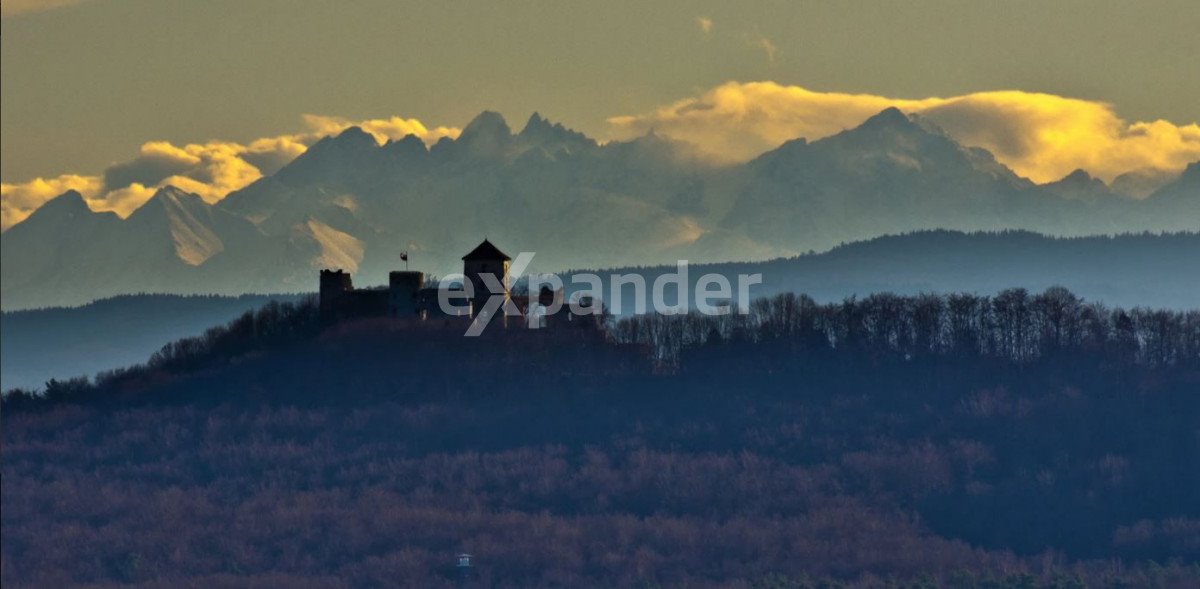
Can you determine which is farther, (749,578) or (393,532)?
(393,532)

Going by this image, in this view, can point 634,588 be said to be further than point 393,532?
No

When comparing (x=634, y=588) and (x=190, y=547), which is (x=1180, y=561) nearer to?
(x=634, y=588)

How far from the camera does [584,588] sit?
18275 centimetres

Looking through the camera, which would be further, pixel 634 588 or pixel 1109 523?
pixel 1109 523

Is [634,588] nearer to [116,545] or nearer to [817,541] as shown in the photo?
[817,541]

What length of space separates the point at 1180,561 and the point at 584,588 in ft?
109

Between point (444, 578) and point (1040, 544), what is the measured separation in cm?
3498

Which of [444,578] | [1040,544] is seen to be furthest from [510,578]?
[1040,544]

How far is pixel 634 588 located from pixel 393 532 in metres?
22.5

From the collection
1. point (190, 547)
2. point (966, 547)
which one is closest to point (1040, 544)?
point (966, 547)

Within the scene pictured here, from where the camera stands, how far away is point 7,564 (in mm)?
183000

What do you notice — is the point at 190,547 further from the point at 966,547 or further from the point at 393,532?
the point at 966,547

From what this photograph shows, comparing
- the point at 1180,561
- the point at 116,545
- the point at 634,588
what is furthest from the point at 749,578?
the point at 116,545

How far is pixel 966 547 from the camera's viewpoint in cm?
19538
